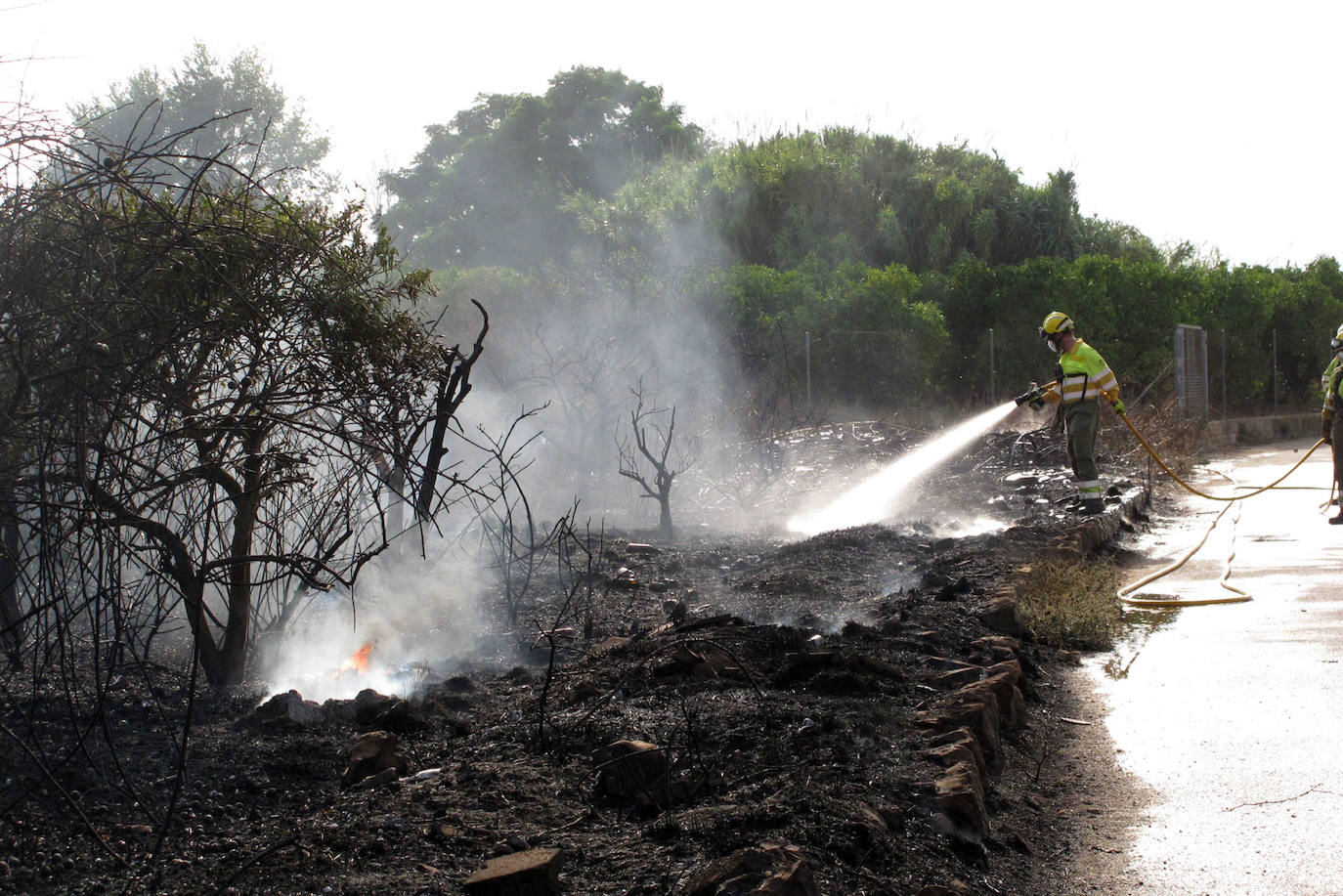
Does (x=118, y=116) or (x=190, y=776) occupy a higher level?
(x=118, y=116)

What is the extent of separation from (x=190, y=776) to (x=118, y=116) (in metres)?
32.4

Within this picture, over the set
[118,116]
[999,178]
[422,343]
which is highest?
[118,116]

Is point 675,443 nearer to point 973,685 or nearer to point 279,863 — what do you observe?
point 973,685

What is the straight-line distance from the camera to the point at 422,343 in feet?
13.5

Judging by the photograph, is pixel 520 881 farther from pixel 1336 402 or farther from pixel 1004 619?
pixel 1336 402

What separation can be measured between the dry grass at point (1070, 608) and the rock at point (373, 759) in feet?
12.7

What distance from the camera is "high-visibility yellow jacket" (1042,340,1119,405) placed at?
34.4 feet

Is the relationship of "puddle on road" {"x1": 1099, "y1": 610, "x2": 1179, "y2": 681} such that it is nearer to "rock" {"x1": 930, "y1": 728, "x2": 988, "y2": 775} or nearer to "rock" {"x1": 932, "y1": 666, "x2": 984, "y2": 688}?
"rock" {"x1": 932, "y1": 666, "x2": 984, "y2": 688}

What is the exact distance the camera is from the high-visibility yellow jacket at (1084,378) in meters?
10.5

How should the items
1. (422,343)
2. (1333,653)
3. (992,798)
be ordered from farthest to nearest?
(1333,653) → (422,343) → (992,798)

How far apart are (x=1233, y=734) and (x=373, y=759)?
3.25 meters

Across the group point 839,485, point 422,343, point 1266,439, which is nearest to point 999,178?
point 1266,439

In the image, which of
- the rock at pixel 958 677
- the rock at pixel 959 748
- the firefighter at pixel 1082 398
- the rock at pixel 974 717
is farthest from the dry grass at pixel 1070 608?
the firefighter at pixel 1082 398

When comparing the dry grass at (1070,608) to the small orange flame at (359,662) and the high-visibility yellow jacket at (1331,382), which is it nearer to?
the small orange flame at (359,662)
